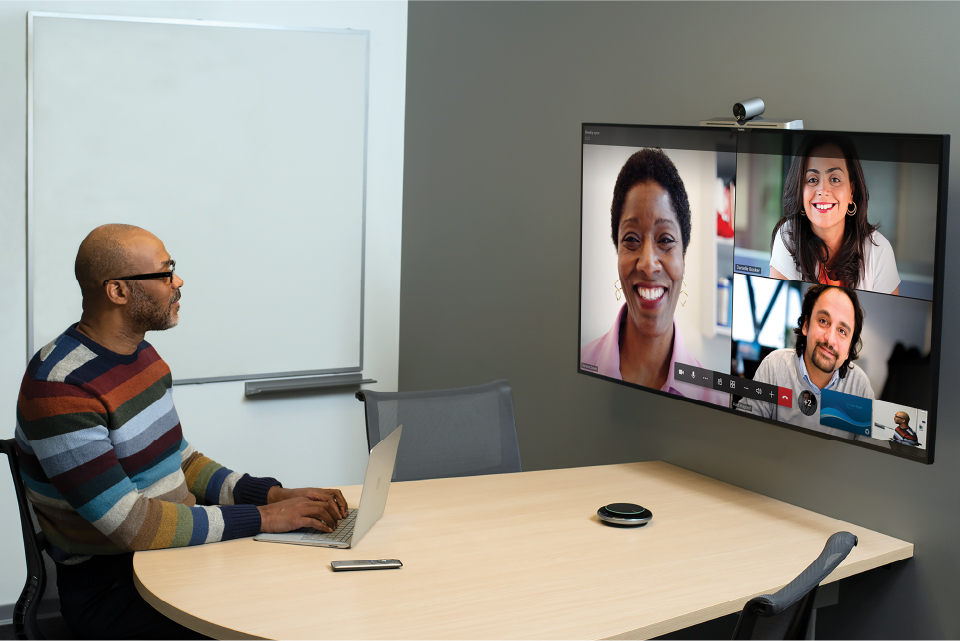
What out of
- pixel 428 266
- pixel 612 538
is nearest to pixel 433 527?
pixel 612 538

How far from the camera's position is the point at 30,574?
1.86 meters

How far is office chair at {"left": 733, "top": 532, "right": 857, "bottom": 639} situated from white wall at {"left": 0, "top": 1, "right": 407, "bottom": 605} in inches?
111

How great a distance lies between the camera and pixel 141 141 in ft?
11.1

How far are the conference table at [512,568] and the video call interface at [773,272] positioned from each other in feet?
1.02

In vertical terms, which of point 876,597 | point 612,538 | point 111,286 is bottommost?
→ point 876,597

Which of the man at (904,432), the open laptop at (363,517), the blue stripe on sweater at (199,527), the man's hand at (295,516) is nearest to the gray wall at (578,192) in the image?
the man at (904,432)

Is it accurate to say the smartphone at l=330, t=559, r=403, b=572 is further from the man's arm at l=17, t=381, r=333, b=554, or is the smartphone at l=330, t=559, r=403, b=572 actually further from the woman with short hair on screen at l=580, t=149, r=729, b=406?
the woman with short hair on screen at l=580, t=149, r=729, b=406

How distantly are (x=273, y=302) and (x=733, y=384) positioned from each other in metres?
2.21

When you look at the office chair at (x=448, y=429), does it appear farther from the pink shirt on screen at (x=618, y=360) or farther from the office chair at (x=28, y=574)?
the office chair at (x=28, y=574)

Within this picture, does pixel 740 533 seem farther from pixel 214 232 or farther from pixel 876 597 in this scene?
pixel 214 232

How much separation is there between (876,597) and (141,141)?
3.06 meters

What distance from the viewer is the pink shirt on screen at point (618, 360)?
7.76 feet

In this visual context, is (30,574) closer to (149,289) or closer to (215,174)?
(149,289)

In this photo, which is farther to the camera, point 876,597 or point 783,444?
point 783,444
